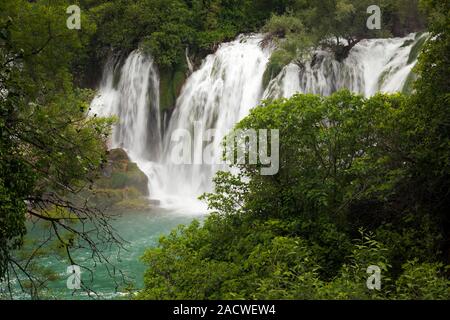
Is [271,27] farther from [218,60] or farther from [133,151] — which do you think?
[133,151]

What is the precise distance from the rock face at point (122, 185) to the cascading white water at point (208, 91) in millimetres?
1122

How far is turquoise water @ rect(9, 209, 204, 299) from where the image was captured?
15.8 m

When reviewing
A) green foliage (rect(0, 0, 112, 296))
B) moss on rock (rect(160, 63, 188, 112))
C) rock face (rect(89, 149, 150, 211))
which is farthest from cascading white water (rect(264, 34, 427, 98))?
green foliage (rect(0, 0, 112, 296))

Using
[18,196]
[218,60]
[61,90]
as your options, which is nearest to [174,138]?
[218,60]

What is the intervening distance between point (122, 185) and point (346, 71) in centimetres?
1214

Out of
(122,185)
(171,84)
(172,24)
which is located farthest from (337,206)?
(172,24)

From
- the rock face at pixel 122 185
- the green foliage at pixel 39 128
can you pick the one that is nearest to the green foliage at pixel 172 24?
the green foliage at pixel 39 128

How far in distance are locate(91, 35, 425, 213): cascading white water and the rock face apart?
1.12 metres

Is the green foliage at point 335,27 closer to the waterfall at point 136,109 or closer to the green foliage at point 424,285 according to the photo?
the waterfall at point 136,109

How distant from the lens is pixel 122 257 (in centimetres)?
1897

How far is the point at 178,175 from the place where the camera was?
2997cm

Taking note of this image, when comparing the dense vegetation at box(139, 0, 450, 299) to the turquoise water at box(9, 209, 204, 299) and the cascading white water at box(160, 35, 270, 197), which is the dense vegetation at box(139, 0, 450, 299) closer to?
the turquoise water at box(9, 209, 204, 299)

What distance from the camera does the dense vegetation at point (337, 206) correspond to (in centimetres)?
911

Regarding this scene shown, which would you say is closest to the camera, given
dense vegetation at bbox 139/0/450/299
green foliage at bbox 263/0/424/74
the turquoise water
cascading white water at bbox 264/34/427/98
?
dense vegetation at bbox 139/0/450/299
